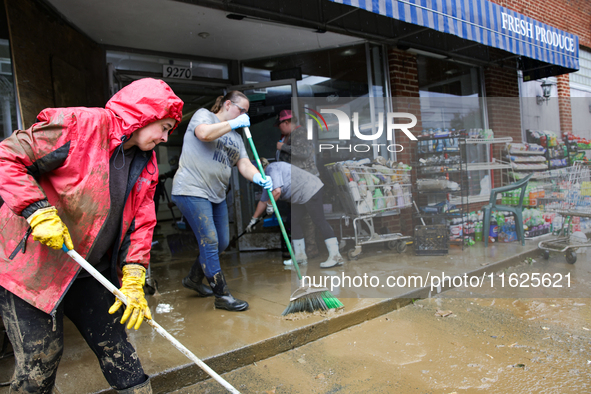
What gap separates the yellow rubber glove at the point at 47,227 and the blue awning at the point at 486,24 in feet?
12.0

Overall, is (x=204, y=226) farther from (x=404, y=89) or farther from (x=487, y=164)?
(x=487, y=164)

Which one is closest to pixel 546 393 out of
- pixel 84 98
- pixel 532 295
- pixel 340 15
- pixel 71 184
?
pixel 532 295

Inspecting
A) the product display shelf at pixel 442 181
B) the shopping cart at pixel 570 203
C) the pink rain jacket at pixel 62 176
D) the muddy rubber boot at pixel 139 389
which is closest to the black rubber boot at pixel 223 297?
the muddy rubber boot at pixel 139 389

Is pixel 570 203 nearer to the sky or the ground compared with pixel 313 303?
nearer to the sky

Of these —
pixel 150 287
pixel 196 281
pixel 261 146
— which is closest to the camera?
pixel 196 281

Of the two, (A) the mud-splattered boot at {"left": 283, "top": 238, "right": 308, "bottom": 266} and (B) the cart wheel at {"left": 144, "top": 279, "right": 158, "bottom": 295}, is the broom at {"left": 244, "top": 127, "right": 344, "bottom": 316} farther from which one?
(B) the cart wheel at {"left": 144, "top": 279, "right": 158, "bottom": 295}

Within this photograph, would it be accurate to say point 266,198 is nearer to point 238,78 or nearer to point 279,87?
point 279,87

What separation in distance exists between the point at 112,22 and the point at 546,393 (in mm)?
5511

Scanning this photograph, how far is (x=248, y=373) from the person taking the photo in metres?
2.75

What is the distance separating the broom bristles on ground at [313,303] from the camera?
11.2 ft

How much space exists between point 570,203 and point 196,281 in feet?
17.2

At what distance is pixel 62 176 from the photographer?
5.64ft

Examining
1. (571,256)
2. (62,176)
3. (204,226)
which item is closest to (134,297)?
(62,176)

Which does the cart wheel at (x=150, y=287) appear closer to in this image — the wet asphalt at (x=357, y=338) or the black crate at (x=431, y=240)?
the wet asphalt at (x=357, y=338)
